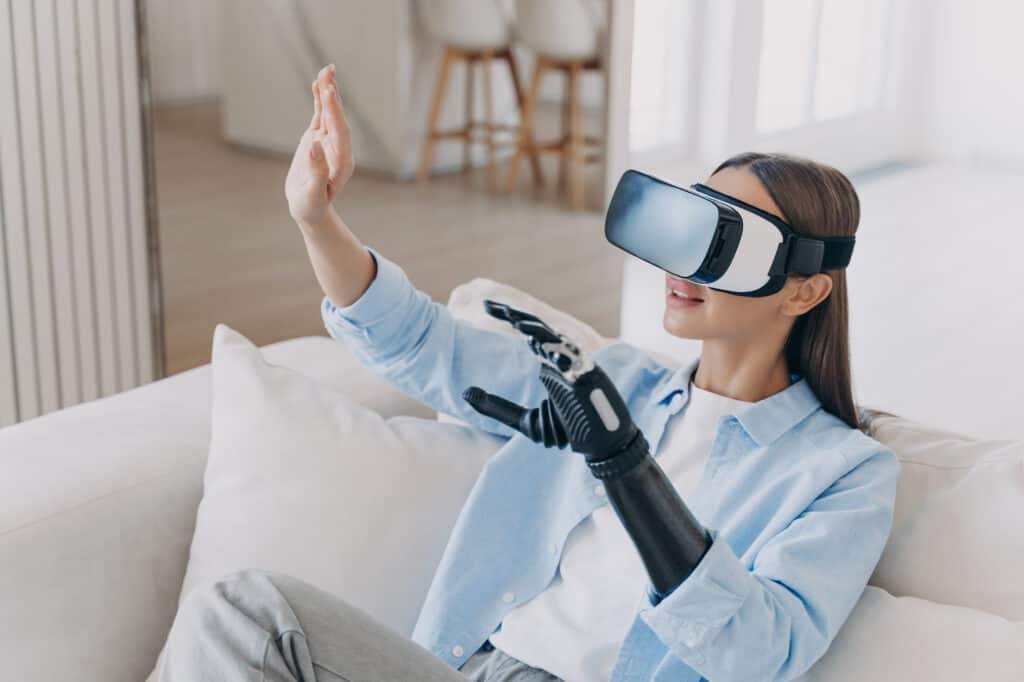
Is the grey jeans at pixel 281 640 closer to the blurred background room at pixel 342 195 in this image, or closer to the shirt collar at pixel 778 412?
the shirt collar at pixel 778 412

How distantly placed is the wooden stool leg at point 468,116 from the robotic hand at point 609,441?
2254 millimetres

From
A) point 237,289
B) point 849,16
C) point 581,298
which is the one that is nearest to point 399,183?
point 237,289

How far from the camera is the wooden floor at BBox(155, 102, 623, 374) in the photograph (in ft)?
9.70

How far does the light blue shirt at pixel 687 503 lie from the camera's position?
3.85ft

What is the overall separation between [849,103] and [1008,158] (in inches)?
33.3

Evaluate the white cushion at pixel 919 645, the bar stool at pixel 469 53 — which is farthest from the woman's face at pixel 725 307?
the bar stool at pixel 469 53

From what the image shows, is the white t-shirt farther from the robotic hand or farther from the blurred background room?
the blurred background room

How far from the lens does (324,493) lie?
156 centimetres

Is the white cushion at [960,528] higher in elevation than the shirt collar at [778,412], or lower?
lower

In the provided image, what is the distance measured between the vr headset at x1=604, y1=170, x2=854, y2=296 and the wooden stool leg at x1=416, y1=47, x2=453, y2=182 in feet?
6.40

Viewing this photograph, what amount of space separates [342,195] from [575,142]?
70cm

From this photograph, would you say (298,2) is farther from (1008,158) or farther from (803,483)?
(1008,158)

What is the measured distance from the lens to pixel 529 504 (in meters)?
1.55

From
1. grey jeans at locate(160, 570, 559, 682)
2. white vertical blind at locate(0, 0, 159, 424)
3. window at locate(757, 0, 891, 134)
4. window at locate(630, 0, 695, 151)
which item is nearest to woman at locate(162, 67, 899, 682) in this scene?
grey jeans at locate(160, 570, 559, 682)
